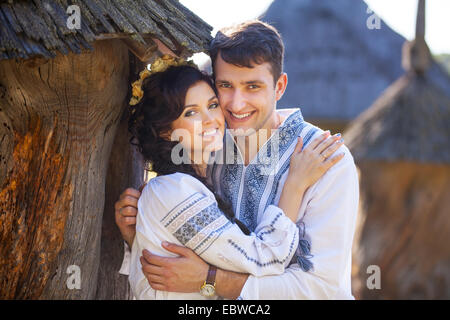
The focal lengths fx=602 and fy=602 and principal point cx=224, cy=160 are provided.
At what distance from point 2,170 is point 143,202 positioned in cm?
73

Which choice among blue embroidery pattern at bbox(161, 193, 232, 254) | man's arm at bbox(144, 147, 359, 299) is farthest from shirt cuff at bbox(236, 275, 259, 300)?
blue embroidery pattern at bbox(161, 193, 232, 254)

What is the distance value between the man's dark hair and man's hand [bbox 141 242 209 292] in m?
1.14

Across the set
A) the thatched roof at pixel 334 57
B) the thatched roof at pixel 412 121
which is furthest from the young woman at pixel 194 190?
the thatched roof at pixel 334 57

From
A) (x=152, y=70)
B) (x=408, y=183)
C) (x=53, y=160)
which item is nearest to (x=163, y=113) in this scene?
(x=152, y=70)

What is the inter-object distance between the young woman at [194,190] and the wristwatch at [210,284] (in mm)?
21

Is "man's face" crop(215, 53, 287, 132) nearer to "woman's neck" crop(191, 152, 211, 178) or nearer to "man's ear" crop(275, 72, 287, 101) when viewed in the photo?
"man's ear" crop(275, 72, 287, 101)

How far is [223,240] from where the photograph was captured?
118 inches

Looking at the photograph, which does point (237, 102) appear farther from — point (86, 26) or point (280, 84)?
point (86, 26)

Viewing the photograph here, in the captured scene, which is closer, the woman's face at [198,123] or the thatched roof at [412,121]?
the woman's face at [198,123]

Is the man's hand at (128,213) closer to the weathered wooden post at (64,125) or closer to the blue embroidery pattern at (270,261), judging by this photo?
the weathered wooden post at (64,125)

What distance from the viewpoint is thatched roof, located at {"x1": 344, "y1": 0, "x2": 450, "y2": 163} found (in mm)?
8000

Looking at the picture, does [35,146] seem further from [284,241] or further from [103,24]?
[284,241]

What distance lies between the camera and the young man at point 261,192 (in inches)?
121
